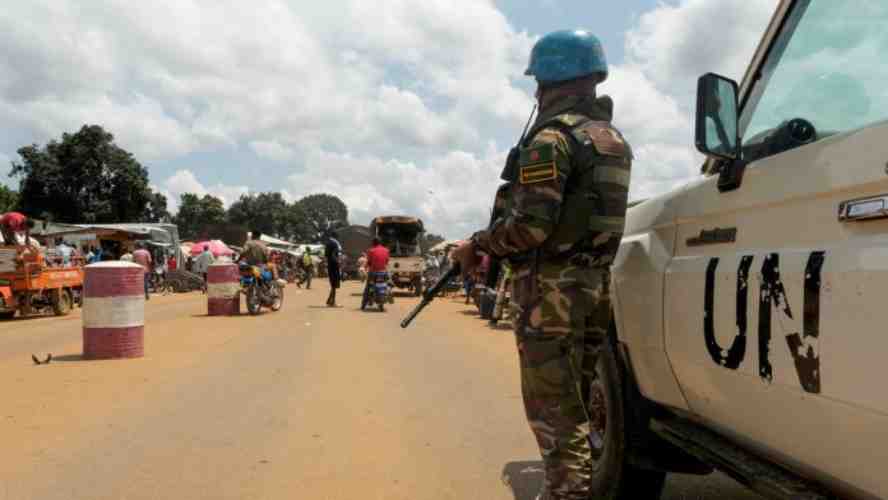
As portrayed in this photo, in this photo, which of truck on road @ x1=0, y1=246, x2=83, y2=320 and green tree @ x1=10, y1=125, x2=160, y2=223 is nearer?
truck on road @ x1=0, y1=246, x2=83, y2=320

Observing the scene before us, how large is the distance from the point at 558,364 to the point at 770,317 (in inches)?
33.4

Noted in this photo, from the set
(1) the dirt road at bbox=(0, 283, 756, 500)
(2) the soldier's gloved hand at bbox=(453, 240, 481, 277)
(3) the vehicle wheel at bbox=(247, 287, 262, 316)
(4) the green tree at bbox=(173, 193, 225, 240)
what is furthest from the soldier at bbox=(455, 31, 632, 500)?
(4) the green tree at bbox=(173, 193, 225, 240)

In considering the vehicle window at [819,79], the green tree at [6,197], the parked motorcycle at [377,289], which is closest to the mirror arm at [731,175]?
the vehicle window at [819,79]

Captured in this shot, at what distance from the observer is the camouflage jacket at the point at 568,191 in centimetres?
271

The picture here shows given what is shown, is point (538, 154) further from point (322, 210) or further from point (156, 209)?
point (322, 210)

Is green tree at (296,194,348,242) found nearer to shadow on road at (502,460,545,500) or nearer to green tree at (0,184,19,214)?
green tree at (0,184,19,214)

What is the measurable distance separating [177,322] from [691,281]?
1240 centimetres

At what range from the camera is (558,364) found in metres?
2.78

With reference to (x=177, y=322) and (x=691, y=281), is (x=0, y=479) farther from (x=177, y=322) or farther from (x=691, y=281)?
(x=177, y=322)

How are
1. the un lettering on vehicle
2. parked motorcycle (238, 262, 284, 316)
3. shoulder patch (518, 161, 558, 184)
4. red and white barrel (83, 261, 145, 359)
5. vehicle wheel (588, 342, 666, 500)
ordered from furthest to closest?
parked motorcycle (238, 262, 284, 316), red and white barrel (83, 261, 145, 359), vehicle wheel (588, 342, 666, 500), shoulder patch (518, 161, 558, 184), the un lettering on vehicle

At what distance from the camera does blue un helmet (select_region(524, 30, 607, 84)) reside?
2.93m

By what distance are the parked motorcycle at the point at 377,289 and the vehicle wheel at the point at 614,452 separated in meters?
13.9

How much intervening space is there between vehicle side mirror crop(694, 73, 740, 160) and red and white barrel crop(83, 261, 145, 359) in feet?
24.0

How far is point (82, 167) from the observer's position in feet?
164
